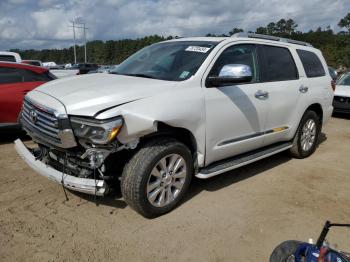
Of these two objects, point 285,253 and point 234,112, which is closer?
point 285,253

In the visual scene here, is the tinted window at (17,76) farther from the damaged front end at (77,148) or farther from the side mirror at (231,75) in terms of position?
the side mirror at (231,75)

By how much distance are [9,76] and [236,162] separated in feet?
15.0

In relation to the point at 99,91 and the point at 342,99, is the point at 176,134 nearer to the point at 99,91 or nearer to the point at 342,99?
the point at 99,91

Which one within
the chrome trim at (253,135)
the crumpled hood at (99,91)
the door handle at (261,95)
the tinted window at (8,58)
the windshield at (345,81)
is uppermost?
the tinted window at (8,58)

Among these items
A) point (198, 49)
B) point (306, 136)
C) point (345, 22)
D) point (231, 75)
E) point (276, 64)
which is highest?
point (345, 22)

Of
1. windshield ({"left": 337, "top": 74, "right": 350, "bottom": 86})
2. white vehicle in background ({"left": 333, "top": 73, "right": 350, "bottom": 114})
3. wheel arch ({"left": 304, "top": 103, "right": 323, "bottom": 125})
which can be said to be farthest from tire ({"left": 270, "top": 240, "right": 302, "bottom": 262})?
windshield ({"left": 337, "top": 74, "right": 350, "bottom": 86})

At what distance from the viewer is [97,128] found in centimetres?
313

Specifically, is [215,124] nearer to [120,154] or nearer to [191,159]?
[191,159]

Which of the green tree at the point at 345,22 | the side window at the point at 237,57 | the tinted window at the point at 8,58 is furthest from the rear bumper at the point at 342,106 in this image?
the green tree at the point at 345,22

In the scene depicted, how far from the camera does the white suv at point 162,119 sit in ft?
10.6

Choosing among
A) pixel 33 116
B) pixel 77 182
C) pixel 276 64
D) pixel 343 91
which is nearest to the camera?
pixel 77 182

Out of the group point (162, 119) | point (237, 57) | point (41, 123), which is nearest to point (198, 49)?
point (237, 57)

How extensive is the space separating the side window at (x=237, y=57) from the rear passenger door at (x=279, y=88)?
0.15 metres

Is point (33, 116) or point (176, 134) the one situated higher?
point (33, 116)
